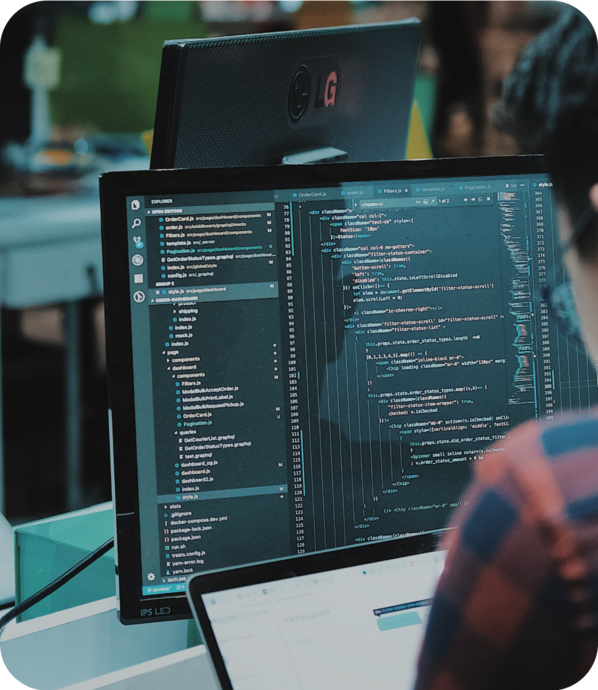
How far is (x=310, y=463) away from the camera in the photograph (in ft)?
2.10

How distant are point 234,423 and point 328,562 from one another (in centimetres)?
13

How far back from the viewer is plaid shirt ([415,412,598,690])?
0.34m

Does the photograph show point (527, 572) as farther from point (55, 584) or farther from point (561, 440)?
point (55, 584)

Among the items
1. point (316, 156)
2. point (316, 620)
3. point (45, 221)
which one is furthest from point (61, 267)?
point (316, 620)

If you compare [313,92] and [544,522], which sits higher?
[313,92]

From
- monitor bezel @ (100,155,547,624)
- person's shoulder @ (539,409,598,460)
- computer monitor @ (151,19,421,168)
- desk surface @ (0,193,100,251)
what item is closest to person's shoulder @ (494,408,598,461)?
person's shoulder @ (539,409,598,460)

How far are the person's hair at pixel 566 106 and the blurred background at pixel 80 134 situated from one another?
202cm

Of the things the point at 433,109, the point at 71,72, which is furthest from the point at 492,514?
the point at 71,72

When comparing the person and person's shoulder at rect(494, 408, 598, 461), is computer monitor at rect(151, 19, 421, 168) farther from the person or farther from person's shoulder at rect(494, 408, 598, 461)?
person's shoulder at rect(494, 408, 598, 461)

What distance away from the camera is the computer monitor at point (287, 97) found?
720 millimetres

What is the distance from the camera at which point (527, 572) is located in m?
0.35

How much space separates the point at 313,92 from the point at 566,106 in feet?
1.51

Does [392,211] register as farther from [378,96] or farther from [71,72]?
[71,72]

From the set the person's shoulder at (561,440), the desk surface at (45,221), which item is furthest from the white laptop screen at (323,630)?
the desk surface at (45,221)
